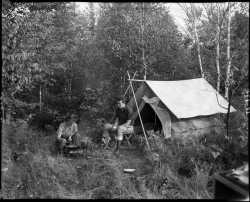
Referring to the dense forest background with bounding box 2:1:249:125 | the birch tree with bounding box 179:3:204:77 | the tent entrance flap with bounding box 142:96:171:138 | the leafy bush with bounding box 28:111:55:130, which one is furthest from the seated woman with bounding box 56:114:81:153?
the birch tree with bounding box 179:3:204:77

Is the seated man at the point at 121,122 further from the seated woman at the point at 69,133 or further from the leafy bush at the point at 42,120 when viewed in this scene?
the leafy bush at the point at 42,120

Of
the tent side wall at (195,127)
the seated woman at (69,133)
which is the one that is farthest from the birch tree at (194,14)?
the seated woman at (69,133)

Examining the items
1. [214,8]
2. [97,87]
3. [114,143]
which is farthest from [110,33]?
[114,143]

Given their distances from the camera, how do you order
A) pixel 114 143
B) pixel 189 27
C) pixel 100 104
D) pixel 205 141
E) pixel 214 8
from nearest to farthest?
pixel 205 141, pixel 114 143, pixel 100 104, pixel 214 8, pixel 189 27

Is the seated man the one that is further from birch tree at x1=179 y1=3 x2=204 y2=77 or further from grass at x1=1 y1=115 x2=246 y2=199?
birch tree at x1=179 y1=3 x2=204 y2=77

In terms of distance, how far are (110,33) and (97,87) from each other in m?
1.80

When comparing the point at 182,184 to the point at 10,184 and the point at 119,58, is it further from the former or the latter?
the point at 119,58

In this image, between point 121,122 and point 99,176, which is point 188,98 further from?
point 99,176

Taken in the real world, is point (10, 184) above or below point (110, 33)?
below

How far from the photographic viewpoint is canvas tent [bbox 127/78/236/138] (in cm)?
582

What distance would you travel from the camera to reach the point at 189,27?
10.4 metres

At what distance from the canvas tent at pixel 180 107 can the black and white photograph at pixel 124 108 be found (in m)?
0.03

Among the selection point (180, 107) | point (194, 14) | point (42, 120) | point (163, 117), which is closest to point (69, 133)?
point (163, 117)

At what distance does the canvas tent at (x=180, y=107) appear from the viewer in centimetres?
582
